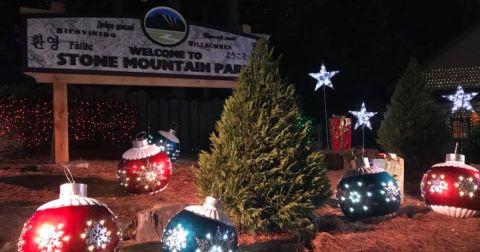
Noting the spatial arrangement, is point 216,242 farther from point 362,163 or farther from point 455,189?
point 455,189

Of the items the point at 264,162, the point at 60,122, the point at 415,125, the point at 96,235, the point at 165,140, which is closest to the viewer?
the point at 96,235

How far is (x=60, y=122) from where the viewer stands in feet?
32.4

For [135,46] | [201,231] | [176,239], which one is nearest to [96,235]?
[176,239]

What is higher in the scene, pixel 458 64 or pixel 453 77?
pixel 458 64

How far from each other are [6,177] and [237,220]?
4.76 metres

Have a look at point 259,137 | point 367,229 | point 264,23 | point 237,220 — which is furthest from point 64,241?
point 264,23

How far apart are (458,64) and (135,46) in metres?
16.6

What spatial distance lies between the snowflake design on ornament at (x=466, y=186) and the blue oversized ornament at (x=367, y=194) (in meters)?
0.96

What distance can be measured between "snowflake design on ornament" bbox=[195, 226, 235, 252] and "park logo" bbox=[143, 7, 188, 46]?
739 centimetres

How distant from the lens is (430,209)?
8.18 m

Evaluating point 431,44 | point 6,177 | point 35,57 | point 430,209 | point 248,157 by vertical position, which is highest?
point 431,44

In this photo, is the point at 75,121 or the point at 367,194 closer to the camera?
the point at 367,194

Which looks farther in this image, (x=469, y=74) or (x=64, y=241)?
(x=469, y=74)

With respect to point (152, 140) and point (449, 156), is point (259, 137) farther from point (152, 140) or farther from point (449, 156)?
point (152, 140)
